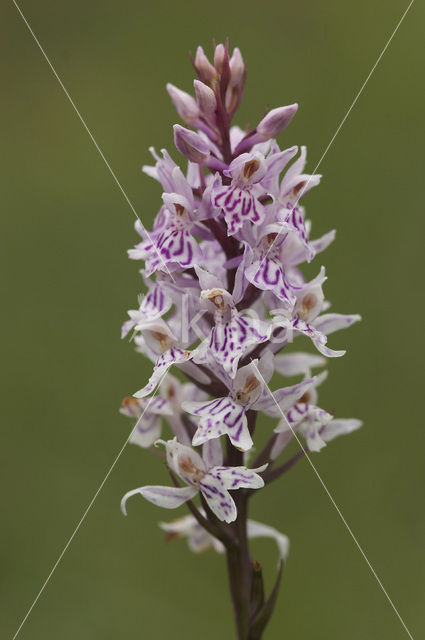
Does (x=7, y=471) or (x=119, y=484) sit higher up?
(x=7, y=471)

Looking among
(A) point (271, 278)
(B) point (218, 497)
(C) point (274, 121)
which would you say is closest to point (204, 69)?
(C) point (274, 121)

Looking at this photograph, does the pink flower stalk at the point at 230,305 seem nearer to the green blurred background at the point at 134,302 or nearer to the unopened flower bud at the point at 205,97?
the unopened flower bud at the point at 205,97

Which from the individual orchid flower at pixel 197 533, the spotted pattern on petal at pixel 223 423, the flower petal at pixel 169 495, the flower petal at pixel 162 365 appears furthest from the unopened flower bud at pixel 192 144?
the individual orchid flower at pixel 197 533

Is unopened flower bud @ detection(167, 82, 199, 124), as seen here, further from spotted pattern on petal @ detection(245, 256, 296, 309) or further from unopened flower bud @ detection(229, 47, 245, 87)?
spotted pattern on petal @ detection(245, 256, 296, 309)

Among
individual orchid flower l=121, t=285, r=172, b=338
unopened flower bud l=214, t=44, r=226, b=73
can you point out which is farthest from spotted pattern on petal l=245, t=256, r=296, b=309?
unopened flower bud l=214, t=44, r=226, b=73

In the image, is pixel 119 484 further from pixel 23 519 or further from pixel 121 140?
pixel 121 140

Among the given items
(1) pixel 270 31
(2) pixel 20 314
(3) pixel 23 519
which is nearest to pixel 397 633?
(3) pixel 23 519
